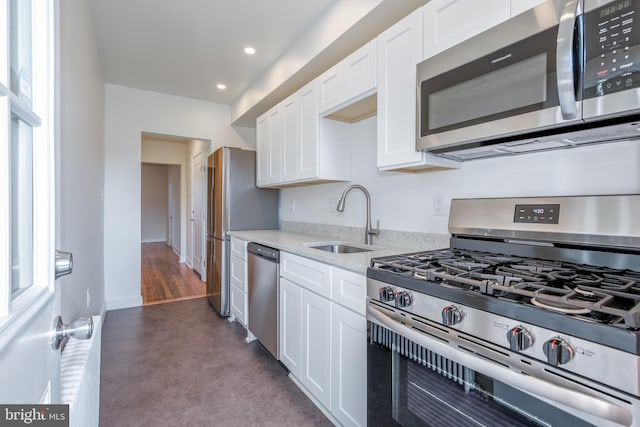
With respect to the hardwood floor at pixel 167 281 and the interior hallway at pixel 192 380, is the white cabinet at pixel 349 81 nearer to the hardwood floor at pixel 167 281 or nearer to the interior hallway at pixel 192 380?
the interior hallway at pixel 192 380

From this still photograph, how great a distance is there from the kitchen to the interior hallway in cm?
64

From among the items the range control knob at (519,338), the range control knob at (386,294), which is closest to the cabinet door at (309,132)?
the range control knob at (386,294)

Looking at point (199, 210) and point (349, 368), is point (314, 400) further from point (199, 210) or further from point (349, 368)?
point (199, 210)

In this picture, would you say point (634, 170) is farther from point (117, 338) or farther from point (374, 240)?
point (117, 338)

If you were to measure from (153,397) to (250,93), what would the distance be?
304 cm

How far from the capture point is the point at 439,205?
1.80 metres

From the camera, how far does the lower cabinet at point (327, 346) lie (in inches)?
56.3

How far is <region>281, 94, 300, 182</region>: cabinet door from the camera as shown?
2604 mm

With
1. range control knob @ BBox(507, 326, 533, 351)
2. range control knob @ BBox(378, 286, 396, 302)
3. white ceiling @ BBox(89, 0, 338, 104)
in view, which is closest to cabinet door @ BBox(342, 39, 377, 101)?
white ceiling @ BBox(89, 0, 338, 104)

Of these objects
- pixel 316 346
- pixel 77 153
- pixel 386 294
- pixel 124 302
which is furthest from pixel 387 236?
pixel 124 302

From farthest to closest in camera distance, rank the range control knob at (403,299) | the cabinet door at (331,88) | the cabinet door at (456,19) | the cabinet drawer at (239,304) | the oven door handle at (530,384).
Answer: the cabinet drawer at (239,304)
the cabinet door at (331,88)
the cabinet door at (456,19)
the range control knob at (403,299)
the oven door handle at (530,384)

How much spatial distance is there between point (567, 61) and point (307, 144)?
5.69ft

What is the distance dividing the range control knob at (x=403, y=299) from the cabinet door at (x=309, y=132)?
1410mm

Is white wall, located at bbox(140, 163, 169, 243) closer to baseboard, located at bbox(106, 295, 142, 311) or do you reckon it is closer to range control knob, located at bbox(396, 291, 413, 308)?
baseboard, located at bbox(106, 295, 142, 311)
